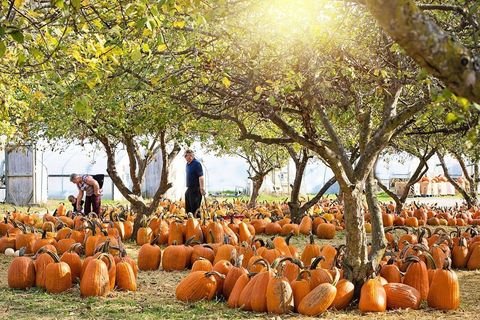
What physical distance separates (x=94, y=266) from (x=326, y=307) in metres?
2.41

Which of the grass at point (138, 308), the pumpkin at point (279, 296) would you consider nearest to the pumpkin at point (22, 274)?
the grass at point (138, 308)

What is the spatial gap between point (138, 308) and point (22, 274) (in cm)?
170

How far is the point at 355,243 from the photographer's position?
6012 millimetres

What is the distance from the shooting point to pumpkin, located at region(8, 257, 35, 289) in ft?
22.6

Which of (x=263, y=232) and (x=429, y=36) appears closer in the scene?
(x=429, y=36)

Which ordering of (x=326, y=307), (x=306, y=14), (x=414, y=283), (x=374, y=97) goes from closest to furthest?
(x=306, y=14) < (x=326, y=307) < (x=414, y=283) < (x=374, y=97)

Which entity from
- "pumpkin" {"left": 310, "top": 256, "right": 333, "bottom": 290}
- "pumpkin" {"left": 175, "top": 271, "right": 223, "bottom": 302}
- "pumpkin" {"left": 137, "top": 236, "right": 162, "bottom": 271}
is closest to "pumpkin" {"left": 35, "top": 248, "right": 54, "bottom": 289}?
"pumpkin" {"left": 137, "top": 236, "right": 162, "bottom": 271}

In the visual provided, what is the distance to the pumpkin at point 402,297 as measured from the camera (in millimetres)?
5840

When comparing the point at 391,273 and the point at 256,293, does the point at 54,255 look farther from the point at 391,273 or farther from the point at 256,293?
the point at 391,273

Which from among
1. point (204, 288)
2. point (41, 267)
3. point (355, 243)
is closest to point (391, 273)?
point (355, 243)

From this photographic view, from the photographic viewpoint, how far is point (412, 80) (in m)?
6.21

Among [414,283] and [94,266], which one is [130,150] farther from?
[414,283]

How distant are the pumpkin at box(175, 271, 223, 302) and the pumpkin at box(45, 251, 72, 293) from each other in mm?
1306

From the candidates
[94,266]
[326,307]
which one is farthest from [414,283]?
[94,266]
